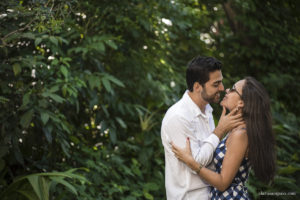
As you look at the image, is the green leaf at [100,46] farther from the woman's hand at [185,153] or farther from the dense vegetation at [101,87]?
the woman's hand at [185,153]

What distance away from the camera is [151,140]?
15.0 ft

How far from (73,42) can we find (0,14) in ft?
3.43

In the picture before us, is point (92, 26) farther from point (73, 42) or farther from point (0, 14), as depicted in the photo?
point (0, 14)

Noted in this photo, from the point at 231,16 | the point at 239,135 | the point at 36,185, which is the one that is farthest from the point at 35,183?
the point at 231,16

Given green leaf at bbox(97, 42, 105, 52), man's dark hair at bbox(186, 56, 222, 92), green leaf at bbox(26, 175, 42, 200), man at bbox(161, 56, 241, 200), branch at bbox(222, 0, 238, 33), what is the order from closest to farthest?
man at bbox(161, 56, 241, 200) < man's dark hair at bbox(186, 56, 222, 92) < green leaf at bbox(26, 175, 42, 200) < green leaf at bbox(97, 42, 105, 52) < branch at bbox(222, 0, 238, 33)

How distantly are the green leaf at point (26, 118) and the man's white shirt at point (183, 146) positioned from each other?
4.04ft

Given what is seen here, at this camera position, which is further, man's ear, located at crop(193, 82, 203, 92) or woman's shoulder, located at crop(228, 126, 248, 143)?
man's ear, located at crop(193, 82, 203, 92)

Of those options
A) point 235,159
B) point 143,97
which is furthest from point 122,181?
point 235,159

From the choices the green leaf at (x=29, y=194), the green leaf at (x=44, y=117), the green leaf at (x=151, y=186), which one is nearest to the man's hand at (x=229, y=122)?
the green leaf at (x=44, y=117)

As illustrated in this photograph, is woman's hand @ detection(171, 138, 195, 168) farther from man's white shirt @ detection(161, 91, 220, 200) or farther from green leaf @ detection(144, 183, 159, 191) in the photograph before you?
green leaf @ detection(144, 183, 159, 191)

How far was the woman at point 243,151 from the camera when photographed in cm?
240

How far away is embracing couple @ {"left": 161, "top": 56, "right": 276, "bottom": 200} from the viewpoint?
2.42 meters

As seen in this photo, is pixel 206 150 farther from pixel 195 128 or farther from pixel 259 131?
pixel 259 131

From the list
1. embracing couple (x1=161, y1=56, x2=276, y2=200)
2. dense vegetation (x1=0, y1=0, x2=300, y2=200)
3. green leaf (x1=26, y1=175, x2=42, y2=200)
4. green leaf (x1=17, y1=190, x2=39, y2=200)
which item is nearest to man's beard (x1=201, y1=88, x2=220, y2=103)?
embracing couple (x1=161, y1=56, x2=276, y2=200)
